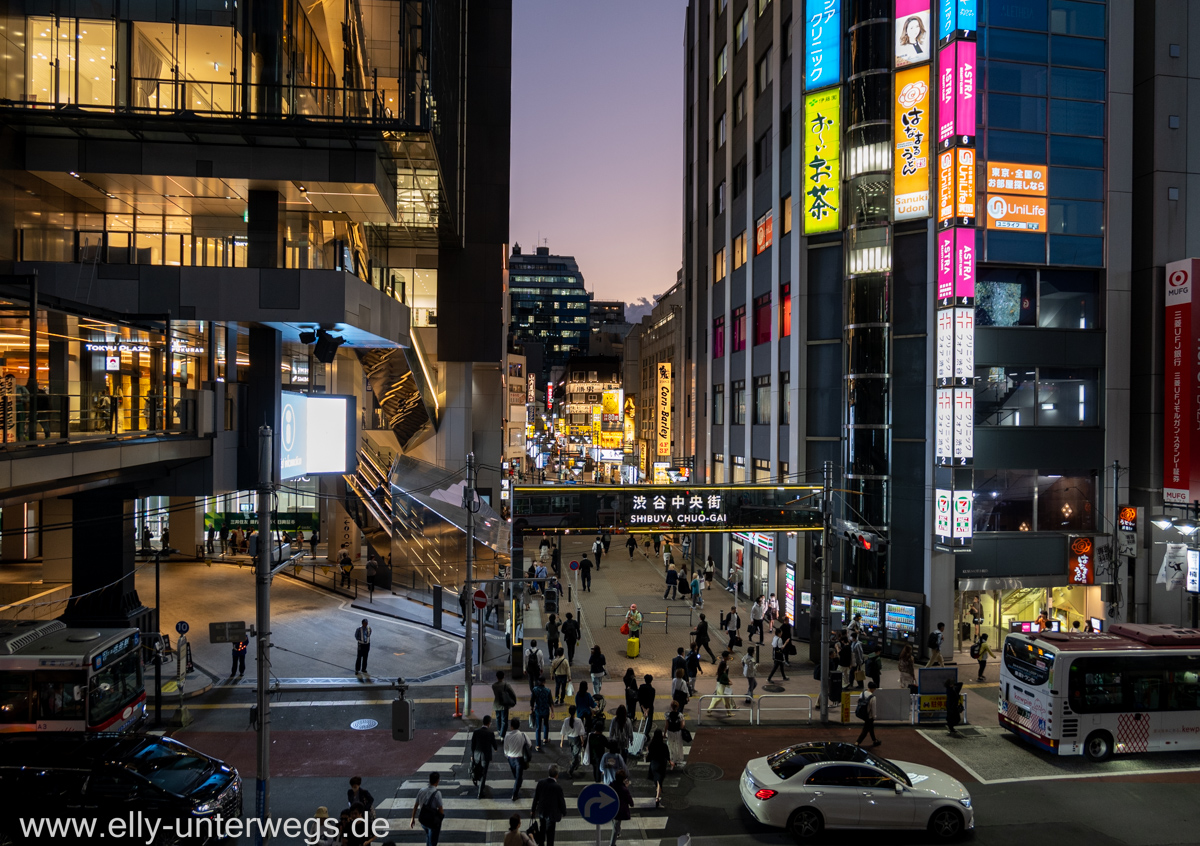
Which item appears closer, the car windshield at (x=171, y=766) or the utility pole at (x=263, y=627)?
the car windshield at (x=171, y=766)

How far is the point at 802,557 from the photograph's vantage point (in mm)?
26453

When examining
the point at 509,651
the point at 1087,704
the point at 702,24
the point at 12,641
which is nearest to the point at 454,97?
the point at 702,24

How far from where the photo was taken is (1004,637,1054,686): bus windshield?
55.0 ft

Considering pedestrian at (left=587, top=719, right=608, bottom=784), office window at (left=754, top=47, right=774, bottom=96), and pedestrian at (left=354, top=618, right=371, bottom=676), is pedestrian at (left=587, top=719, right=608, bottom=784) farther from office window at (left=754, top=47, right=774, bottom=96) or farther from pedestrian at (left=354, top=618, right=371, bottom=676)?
office window at (left=754, top=47, right=774, bottom=96)

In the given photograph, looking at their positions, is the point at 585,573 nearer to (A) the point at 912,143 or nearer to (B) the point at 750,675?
(B) the point at 750,675

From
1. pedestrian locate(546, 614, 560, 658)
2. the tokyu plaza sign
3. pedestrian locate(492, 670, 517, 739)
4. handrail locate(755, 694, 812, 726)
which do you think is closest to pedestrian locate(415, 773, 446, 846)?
pedestrian locate(492, 670, 517, 739)

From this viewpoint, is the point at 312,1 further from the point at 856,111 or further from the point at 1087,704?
the point at 1087,704

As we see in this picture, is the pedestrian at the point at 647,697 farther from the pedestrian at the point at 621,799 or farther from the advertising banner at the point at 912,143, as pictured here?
the advertising banner at the point at 912,143

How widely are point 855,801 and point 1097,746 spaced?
7856 mm

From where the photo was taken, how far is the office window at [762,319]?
30641mm

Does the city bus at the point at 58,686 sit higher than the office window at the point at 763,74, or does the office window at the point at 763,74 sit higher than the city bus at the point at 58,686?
the office window at the point at 763,74

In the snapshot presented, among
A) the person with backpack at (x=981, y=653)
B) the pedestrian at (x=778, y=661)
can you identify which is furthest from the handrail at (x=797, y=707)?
the person with backpack at (x=981, y=653)

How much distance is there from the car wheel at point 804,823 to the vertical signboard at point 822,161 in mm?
19417

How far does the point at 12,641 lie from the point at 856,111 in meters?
28.1
